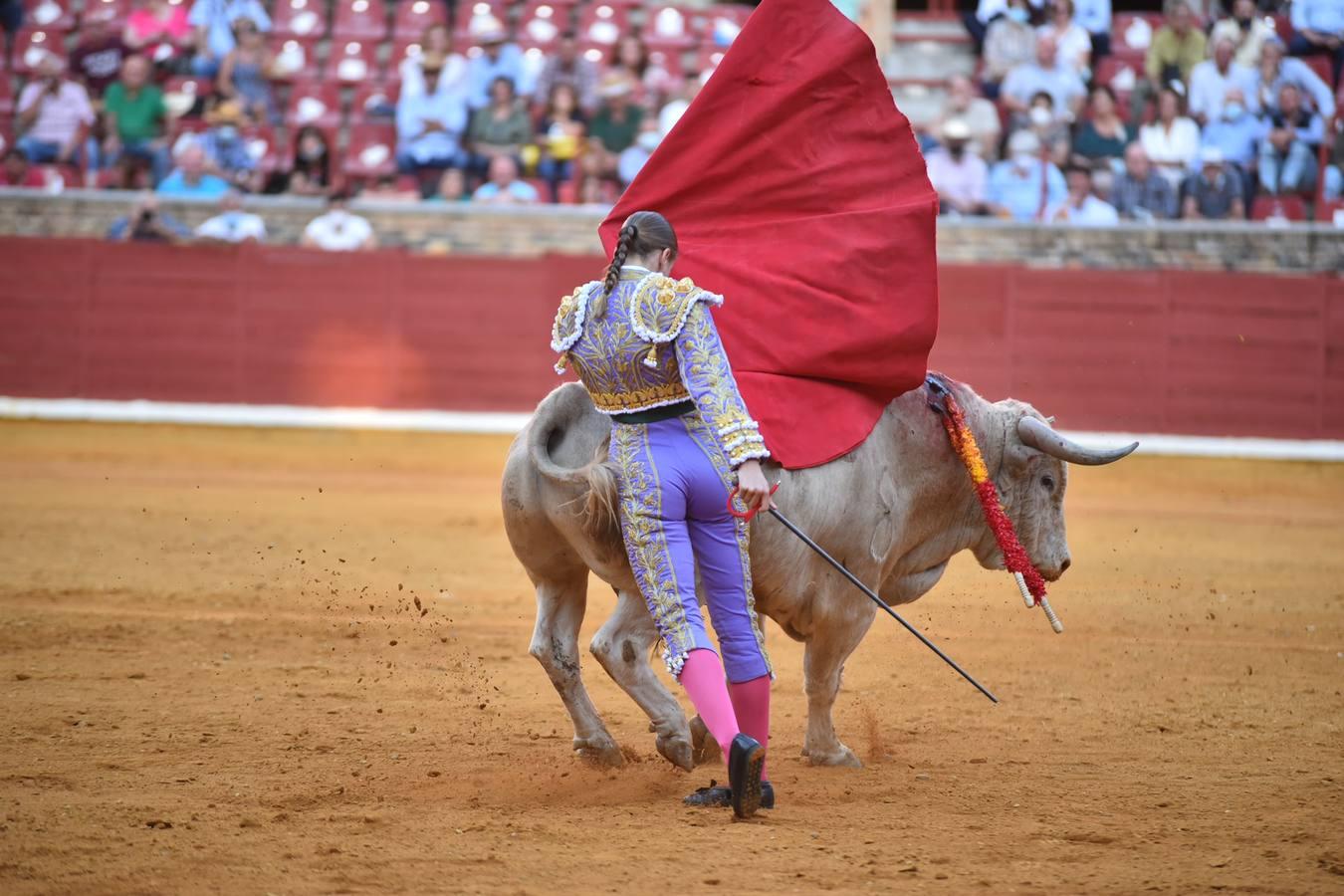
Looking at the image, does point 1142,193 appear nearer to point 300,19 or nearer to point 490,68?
point 490,68

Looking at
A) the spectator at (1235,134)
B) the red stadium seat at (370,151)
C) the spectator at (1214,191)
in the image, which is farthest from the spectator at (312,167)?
the spectator at (1235,134)

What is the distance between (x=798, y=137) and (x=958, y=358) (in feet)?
28.4

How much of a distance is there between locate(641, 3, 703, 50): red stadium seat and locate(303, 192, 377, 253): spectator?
10.00ft

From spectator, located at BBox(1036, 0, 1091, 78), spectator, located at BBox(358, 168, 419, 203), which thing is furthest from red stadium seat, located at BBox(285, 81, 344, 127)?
spectator, located at BBox(1036, 0, 1091, 78)

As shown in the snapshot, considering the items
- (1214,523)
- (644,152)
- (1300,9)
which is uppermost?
(1300,9)

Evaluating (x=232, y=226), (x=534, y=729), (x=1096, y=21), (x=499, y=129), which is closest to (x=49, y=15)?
(x=232, y=226)

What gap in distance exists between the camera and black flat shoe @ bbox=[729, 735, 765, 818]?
135 inches

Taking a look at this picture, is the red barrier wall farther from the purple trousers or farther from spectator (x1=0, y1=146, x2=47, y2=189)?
the purple trousers

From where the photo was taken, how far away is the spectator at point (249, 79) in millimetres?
14109

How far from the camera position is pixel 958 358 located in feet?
42.2

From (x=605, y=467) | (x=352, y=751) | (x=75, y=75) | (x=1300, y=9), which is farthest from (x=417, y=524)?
(x=1300, y=9)

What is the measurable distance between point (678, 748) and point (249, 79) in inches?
461

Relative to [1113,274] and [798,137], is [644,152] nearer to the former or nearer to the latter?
[1113,274]

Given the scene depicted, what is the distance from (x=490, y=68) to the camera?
1380cm
